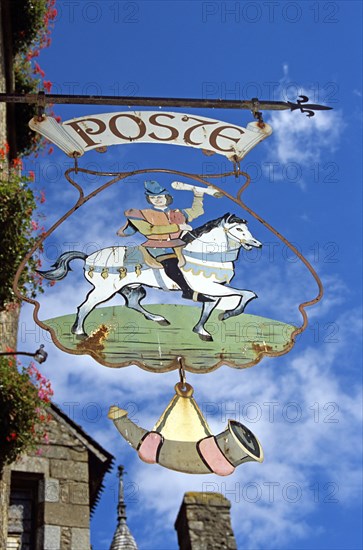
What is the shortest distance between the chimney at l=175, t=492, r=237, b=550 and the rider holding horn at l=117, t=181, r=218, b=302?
269 inches

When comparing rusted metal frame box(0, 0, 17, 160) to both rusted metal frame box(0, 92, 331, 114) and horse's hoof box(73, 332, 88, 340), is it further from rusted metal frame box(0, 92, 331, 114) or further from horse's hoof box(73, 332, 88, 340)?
horse's hoof box(73, 332, 88, 340)

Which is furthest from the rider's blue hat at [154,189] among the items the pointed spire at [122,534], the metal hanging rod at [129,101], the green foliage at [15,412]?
the pointed spire at [122,534]

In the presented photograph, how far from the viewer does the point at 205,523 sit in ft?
41.1

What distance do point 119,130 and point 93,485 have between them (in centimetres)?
619

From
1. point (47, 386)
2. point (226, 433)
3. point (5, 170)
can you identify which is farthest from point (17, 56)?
point (226, 433)

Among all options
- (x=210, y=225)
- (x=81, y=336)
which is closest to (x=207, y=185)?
(x=210, y=225)

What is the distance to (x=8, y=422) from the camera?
340 inches

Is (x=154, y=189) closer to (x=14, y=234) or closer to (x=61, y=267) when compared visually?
(x=61, y=267)

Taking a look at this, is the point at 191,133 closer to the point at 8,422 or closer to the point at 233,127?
the point at 233,127

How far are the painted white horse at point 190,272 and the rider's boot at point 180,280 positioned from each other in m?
0.02

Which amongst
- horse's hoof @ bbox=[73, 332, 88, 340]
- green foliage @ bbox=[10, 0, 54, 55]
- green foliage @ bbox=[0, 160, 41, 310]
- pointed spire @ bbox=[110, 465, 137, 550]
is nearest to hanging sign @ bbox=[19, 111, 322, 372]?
horse's hoof @ bbox=[73, 332, 88, 340]

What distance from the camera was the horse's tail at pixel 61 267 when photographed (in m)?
5.87

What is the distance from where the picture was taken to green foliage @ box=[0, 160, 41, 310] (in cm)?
869

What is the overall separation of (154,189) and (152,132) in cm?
45
